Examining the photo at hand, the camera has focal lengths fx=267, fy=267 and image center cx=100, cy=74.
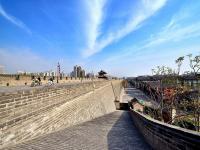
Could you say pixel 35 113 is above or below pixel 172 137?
above

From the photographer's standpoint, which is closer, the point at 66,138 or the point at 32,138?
the point at 32,138

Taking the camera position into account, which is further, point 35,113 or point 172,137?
point 35,113

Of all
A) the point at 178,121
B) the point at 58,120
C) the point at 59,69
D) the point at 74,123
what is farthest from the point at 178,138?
the point at 59,69

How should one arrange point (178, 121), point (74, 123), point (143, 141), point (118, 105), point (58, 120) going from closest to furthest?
point (143, 141), point (58, 120), point (74, 123), point (178, 121), point (118, 105)

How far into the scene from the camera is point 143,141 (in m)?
10.1

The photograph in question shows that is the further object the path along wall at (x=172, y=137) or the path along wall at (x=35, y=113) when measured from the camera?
the path along wall at (x=35, y=113)

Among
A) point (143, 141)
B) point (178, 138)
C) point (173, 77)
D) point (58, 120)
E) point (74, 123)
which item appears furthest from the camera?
point (173, 77)

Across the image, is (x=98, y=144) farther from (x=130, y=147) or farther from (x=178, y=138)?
(x=178, y=138)

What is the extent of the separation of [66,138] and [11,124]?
120 inches

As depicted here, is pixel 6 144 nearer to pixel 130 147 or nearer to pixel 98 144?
pixel 98 144

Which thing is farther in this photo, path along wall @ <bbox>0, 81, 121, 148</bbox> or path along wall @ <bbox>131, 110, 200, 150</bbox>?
path along wall @ <bbox>0, 81, 121, 148</bbox>

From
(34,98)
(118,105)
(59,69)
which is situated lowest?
(118,105)

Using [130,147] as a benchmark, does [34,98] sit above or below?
above

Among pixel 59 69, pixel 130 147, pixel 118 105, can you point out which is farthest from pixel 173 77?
pixel 59 69
